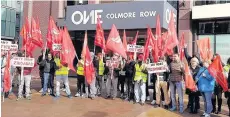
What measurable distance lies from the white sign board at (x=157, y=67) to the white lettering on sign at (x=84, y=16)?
318 inches

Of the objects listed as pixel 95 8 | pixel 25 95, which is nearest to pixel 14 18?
pixel 95 8

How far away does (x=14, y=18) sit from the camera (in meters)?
41.4

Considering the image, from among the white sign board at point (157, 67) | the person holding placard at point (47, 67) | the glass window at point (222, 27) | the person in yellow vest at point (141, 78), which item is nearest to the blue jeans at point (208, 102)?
the white sign board at point (157, 67)

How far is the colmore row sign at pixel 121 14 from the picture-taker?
16.2 metres

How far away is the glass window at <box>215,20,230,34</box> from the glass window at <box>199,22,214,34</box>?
268mm

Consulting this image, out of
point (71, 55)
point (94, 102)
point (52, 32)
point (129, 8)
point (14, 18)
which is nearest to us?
point (94, 102)

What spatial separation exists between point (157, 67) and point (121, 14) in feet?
24.8

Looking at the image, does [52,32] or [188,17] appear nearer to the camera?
[52,32]

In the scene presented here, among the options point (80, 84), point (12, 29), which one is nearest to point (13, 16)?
point (12, 29)

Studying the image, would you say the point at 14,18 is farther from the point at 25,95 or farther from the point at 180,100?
the point at 180,100

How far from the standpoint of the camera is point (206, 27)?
1748 centimetres

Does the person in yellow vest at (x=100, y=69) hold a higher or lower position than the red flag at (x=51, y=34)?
lower

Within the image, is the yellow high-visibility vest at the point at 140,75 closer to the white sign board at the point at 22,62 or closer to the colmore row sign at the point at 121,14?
the white sign board at the point at 22,62

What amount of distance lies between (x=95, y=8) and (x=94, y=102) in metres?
7.96
